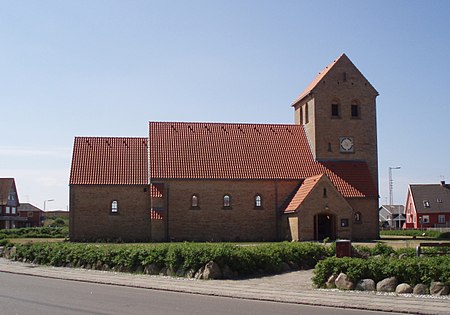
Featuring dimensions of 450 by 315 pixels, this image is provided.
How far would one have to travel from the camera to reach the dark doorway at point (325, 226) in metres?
49.3

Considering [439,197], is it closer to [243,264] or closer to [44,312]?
[243,264]

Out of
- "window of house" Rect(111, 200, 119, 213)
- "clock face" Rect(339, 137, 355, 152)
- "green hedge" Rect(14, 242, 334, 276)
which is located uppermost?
"clock face" Rect(339, 137, 355, 152)

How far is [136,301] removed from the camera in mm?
17906

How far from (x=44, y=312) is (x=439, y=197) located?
90262 mm

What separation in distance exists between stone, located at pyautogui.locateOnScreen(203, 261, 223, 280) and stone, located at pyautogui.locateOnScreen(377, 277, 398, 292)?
6894mm

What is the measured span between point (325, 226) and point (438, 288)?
3103 cm

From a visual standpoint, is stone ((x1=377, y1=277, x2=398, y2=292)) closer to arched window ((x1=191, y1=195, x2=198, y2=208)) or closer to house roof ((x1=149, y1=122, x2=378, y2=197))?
house roof ((x1=149, y1=122, x2=378, y2=197))

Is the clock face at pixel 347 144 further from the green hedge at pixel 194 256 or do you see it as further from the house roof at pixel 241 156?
the green hedge at pixel 194 256

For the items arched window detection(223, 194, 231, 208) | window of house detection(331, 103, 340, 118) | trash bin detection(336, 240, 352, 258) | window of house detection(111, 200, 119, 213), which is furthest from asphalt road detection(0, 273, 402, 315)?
window of house detection(331, 103, 340, 118)

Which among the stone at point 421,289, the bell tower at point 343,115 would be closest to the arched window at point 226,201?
the bell tower at point 343,115

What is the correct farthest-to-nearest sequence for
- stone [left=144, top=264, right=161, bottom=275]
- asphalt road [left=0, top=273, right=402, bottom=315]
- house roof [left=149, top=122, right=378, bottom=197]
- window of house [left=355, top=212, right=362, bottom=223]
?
1. house roof [left=149, top=122, right=378, bottom=197]
2. window of house [left=355, top=212, right=362, bottom=223]
3. stone [left=144, top=264, right=161, bottom=275]
4. asphalt road [left=0, top=273, right=402, bottom=315]

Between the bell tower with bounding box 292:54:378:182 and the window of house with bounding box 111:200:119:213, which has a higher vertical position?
the bell tower with bounding box 292:54:378:182

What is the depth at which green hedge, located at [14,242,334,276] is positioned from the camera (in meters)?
24.7

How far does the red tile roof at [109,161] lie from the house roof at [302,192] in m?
13.2
